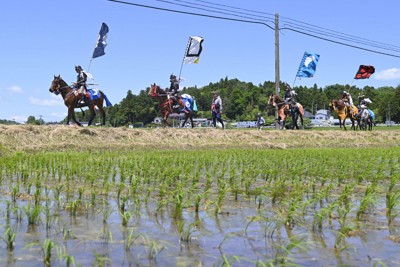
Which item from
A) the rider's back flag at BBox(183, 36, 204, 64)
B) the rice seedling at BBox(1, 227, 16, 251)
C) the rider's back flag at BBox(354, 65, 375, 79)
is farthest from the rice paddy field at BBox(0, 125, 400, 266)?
the rider's back flag at BBox(354, 65, 375, 79)

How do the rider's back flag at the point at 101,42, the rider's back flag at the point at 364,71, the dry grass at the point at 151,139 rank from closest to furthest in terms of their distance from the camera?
the dry grass at the point at 151,139 → the rider's back flag at the point at 101,42 → the rider's back flag at the point at 364,71

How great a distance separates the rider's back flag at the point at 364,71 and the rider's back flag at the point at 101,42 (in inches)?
665

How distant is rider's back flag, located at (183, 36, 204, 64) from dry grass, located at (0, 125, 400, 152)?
5.77 m

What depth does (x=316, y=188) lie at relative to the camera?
679 centimetres

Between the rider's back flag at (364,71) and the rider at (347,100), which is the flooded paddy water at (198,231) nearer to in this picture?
the rider at (347,100)

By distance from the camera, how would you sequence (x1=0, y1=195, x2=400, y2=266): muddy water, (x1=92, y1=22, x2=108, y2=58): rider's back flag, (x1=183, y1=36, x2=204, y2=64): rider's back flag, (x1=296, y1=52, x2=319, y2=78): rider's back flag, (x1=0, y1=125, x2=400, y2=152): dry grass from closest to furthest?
(x1=0, y1=195, x2=400, y2=266): muddy water < (x1=0, y1=125, x2=400, y2=152): dry grass < (x1=92, y1=22, x2=108, y2=58): rider's back flag < (x1=183, y1=36, x2=204, y2=64): rider's back flag < (x1=296, y1=52, x2=319, y2=78): rider's back flag

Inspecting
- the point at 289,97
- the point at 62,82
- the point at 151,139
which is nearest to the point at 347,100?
the point at 289,97

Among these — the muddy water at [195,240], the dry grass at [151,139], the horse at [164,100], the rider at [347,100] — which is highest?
the rider at [347,100]

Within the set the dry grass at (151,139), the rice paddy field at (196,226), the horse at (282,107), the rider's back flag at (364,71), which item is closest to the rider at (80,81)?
the dry grass at (151,139)

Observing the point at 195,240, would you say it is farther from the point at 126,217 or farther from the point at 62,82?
the point at 62,82

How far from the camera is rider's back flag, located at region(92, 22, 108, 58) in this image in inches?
843

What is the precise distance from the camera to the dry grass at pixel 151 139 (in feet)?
48.5

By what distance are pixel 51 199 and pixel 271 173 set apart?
12.3 ft

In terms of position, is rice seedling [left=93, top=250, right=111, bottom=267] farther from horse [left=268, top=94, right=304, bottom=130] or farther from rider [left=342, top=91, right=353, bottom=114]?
rider [left=342, top=91, right=353, bottom=114]
